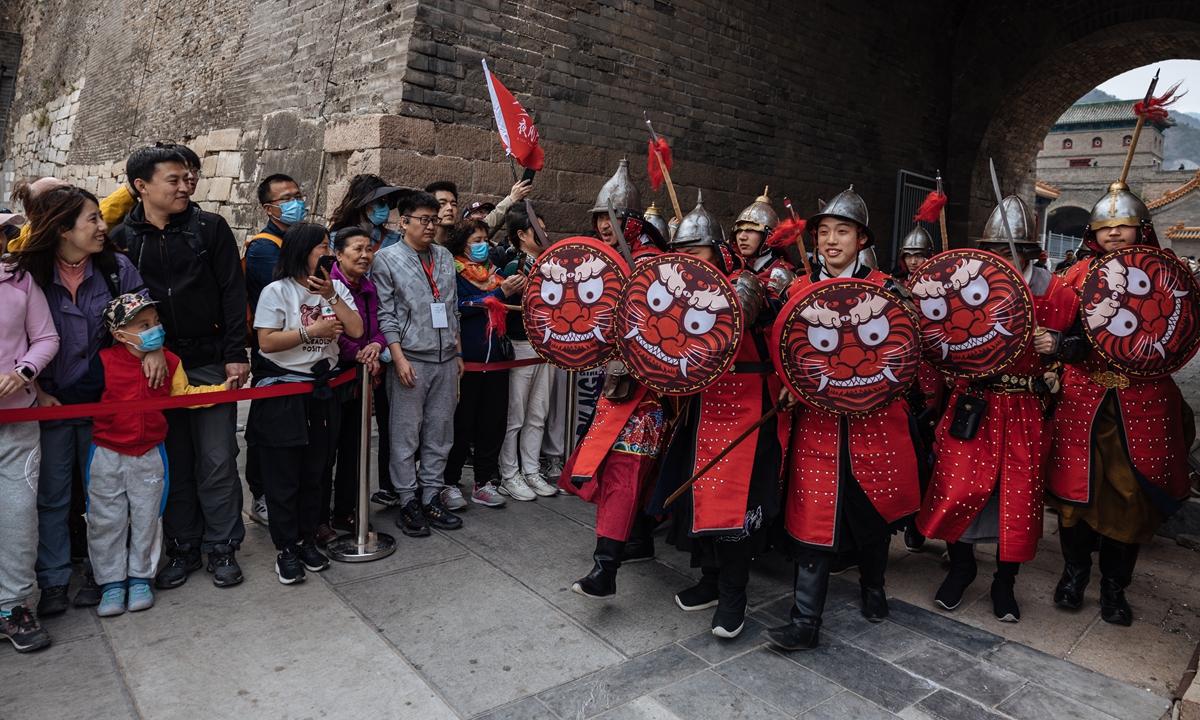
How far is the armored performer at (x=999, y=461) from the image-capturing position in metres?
3.24

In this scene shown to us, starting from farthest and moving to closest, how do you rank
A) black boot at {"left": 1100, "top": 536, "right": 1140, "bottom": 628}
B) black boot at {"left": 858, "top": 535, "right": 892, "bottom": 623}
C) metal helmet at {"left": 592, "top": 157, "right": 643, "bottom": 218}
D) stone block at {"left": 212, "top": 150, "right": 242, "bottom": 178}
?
stone block at {"left": 212, "top": 150, "right": 242, "bottom": 178}
metal helmet at {"left": 592, "top": 157, "right": 643, "bottom": 218}
black boot at {"left": 1100, "top": 536, "right": 1140, "bottom": 628}
black boot at {"left": 858, "top": 535, "right": 892, "bottom": 623}

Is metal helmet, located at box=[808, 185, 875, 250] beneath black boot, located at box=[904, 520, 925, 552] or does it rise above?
above

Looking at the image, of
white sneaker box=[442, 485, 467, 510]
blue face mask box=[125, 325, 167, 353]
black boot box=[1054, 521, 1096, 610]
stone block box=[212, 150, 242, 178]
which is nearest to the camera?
blue face mask box=[125, 325, 167, 353]

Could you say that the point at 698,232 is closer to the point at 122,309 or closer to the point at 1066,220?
the point at 122,309

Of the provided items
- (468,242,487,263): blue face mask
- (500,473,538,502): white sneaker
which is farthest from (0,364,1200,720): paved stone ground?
(468,242,487,263): blue face mask

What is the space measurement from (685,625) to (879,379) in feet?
4.17

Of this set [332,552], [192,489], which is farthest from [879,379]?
[192,489]

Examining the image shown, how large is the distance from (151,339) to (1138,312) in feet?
13.2

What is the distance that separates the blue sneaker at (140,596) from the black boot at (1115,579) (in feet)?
13.3

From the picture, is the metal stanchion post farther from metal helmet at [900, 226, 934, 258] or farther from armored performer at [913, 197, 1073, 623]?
metal helmet at [900, 226, 934, 258]

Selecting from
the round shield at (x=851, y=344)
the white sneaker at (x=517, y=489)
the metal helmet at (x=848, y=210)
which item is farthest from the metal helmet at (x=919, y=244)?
the white sneaker at (x=517, y=489)

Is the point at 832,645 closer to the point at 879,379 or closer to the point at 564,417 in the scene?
the point at 879,379

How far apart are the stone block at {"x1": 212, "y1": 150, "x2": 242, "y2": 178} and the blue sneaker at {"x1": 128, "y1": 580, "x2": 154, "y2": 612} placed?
6159 mm

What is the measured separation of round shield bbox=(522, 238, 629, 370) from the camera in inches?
124
